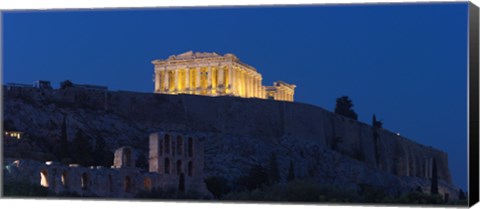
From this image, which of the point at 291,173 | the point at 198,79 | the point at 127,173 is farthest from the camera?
the point at 198,79

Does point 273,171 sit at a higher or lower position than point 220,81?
lower

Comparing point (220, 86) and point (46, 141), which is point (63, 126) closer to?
point (46, 141)

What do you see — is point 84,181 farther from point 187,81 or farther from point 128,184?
point 187,81

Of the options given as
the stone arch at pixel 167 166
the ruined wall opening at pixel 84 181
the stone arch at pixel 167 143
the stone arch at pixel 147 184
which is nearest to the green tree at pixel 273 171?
the stone arch at pixel 167 143

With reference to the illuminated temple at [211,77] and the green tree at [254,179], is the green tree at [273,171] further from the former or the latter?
the illuminated temple at [211,77]

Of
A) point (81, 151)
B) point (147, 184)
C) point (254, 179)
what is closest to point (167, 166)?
point (147, 184)
